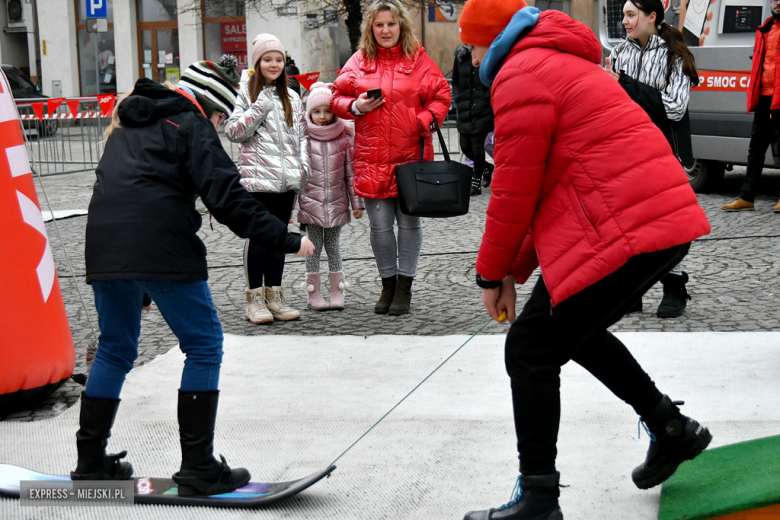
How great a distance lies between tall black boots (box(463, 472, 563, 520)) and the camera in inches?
101

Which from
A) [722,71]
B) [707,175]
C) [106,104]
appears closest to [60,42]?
[106,104]

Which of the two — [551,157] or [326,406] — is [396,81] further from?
[551,157]

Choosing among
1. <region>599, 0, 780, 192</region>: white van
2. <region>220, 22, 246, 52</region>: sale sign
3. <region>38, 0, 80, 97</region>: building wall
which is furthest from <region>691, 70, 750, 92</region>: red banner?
<region>38, 0, 80, 97</region>: building wall

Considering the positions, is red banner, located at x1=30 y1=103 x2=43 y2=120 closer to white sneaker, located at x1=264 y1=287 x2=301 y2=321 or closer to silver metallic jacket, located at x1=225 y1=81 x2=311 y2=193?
silver metallic jacket, located at x1=225 y1=81 x2=311 y2=193

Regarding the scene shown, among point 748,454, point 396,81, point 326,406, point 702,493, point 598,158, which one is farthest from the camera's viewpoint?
point 396,81

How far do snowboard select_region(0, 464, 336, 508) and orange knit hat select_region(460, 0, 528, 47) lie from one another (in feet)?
4.85

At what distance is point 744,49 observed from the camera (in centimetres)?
872

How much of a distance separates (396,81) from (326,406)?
7.50 feet

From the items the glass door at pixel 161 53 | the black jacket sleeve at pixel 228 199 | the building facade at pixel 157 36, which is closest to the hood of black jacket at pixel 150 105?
the black jacket sleeve at pixel 228 199

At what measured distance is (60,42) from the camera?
25.7m

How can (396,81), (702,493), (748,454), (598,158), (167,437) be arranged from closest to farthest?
(598,158), (702,493), (748,454), (167,437), (396,81)

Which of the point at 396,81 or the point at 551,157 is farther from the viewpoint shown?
the point at 396,81

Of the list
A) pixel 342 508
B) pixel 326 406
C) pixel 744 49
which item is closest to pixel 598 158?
pixel 342 508

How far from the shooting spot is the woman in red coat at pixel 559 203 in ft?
8.08
